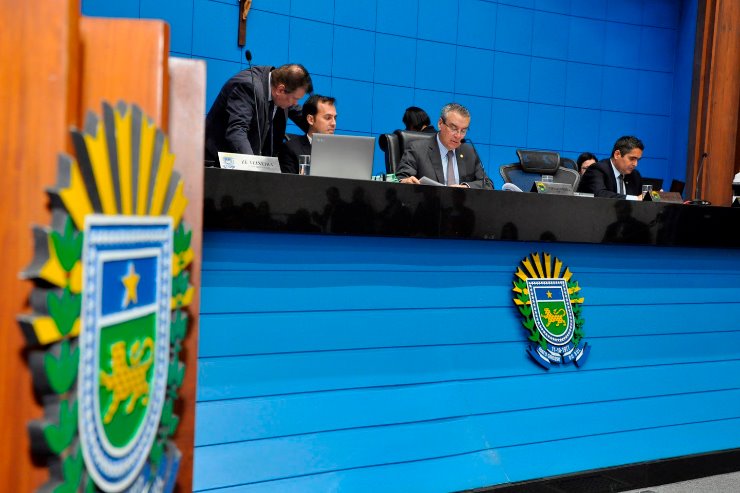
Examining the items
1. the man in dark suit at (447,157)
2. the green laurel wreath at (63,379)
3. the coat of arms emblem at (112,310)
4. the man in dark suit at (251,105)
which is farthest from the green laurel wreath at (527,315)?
the green laurel wreath at (63,379)

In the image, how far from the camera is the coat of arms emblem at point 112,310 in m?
0.50

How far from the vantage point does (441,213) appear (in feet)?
6.94

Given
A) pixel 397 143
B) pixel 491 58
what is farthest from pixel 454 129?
pixel 491 58

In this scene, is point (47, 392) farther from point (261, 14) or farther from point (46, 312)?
point (261, 14)

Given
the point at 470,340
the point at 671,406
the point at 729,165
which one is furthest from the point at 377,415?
the point at 729,165

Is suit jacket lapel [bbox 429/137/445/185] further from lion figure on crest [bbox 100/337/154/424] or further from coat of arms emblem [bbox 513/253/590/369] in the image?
lion figure on crest [bbox 100/337/154/424]

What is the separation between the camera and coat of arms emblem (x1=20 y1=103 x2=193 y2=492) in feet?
1.65

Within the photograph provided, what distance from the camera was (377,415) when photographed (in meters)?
2.06

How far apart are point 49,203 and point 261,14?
15.3 ft

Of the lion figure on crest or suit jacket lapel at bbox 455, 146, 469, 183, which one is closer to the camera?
the lion figure on crest

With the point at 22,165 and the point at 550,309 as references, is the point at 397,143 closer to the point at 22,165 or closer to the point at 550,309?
the point at 550,309

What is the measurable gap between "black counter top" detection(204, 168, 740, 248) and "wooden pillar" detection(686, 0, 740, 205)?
3.36 metres

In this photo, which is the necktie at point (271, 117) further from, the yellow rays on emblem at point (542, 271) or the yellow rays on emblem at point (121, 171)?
the yellow rays on emblem at point (121, 171)

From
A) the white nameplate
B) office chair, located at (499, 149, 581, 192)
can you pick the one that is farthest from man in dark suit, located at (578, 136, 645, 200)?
the white nameplate
